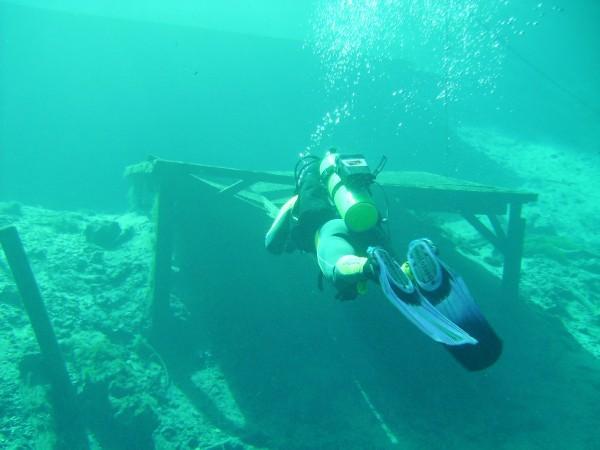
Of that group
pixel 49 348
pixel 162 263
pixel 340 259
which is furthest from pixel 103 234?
pixel 340 259

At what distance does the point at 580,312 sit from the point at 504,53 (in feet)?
121

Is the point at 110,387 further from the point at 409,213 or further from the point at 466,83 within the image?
the point at 466,83

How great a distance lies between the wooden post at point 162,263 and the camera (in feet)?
22.5

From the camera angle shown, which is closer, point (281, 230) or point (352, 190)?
point (352, 190)

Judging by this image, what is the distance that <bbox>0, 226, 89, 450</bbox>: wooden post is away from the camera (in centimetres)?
514

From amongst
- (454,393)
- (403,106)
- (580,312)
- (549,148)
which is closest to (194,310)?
(454,393)

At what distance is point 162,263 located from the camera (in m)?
7.00

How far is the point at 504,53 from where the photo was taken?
1475 inches

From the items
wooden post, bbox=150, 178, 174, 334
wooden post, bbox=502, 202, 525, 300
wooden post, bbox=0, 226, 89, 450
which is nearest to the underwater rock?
wooden post, bbox=150, 178, 174, 334

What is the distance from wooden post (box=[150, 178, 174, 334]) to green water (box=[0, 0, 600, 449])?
16.2 inches

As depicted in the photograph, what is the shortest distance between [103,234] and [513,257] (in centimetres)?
944

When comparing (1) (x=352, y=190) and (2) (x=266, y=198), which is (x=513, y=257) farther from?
(1) (x=352, y=190)

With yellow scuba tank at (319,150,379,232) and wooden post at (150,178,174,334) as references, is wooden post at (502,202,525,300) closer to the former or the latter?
yellow scuba tank at (319,150,379,232)

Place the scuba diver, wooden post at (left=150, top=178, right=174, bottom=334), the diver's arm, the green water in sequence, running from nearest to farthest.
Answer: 1. the scuba diver
2. the diver's arm
3. the green water
4. wooden post at (left=150, top=178, right=174, bottom=334)
